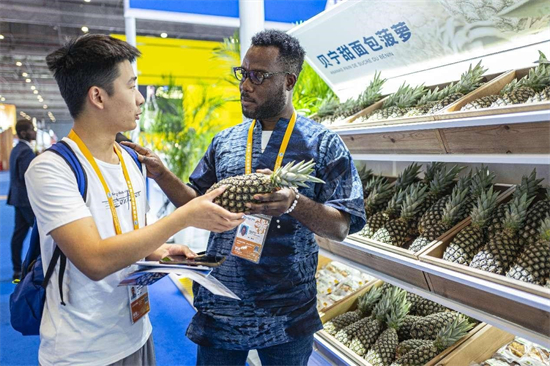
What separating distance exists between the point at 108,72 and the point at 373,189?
2.15 m

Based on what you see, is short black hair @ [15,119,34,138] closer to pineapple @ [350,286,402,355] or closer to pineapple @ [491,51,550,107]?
pineapple @ [350,286,402,355]

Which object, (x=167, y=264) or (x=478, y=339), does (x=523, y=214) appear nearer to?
(x=478, y=339)

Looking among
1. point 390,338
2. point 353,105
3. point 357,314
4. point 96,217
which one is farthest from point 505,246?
point 96,217

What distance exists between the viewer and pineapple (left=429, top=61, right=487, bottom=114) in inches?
106

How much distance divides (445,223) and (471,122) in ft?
2.33

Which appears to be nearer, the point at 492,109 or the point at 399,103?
the point at 492,109

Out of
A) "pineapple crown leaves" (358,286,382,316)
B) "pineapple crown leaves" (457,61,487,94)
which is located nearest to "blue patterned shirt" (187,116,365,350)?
"pineapple crown leaves" (457,61,487,94)

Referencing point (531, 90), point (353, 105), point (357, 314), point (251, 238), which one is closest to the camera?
point (251, 238)

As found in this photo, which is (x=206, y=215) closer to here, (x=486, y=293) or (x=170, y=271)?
(x=170, y=271)

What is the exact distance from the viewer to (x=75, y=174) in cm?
149

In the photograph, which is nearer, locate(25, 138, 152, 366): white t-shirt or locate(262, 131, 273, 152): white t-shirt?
locate(25, 138, 152, 366): white t-shirt

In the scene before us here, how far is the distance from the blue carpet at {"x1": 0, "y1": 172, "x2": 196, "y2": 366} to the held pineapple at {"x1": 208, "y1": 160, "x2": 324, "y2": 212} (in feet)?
8.86

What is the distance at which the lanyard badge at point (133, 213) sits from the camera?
159 cm

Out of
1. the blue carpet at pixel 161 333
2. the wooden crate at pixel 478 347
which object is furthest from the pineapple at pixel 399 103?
the blue carpet at pixel 161 333
